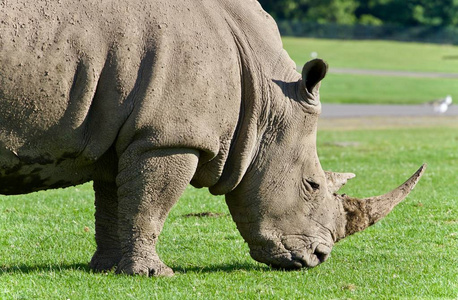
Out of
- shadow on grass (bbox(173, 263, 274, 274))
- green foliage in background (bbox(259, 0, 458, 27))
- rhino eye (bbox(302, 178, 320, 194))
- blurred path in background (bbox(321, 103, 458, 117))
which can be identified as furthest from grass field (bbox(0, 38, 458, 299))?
green foliage in background (bbox(259, 0, 458, 27))

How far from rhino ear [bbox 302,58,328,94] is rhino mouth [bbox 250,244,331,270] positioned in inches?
52.6

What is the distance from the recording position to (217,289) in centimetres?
707

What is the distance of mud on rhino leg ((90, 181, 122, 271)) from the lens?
7.90 m

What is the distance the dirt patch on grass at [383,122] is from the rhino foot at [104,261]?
50.1 ft

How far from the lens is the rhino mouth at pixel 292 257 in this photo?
777 cm

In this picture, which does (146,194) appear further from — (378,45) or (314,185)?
(378,45)

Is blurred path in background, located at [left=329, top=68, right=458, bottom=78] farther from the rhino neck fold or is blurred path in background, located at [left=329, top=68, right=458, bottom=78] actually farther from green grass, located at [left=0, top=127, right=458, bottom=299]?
the rhino neck fold

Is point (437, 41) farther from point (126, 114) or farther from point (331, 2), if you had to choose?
point (126, 114)

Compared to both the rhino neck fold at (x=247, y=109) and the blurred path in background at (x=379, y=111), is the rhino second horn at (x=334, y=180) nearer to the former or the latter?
the rhino neck fold at (x=247, y=109)

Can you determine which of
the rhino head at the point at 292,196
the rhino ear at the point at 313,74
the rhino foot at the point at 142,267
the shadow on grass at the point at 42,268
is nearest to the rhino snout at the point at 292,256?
the rhino head at the point at 292,196

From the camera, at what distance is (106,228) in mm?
8062

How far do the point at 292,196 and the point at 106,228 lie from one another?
166cm

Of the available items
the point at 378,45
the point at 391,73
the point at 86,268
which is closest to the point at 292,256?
the point at 86,268

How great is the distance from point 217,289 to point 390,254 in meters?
2.25
